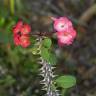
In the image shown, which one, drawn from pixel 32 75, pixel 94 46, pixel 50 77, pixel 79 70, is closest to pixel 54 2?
pixel 94 46

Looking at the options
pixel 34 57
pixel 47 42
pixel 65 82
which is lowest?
pixel 65 82

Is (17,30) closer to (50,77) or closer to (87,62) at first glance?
(50,77)

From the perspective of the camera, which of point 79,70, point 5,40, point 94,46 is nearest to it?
point 5,40

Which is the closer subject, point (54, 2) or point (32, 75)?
point (32, 75)

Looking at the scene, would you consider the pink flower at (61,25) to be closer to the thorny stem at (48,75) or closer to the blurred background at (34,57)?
the thorny stem at (48,75)

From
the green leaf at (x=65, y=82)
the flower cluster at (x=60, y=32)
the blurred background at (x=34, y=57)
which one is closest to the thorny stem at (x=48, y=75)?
the green leaf at (x=65, y=82)

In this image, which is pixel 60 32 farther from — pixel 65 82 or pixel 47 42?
pixel 65 82

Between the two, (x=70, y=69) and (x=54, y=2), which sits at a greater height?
(x=54, y=2)

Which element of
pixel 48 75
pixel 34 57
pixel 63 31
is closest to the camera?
pixel 63 31

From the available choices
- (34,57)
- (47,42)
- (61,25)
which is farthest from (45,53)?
(34,57)
